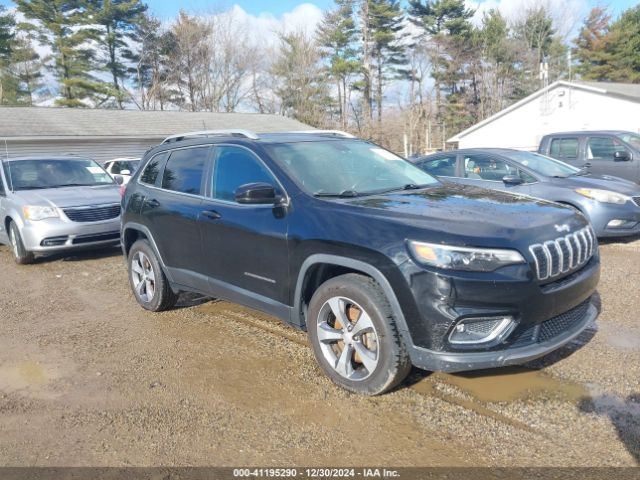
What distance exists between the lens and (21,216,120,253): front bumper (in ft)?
25.3

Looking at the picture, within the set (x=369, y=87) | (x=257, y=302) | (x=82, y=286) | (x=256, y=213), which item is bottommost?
(x=82, y=286)

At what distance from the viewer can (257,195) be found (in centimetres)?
374

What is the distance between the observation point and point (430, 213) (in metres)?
3.34

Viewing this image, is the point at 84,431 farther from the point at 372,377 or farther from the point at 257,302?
the point at 372,377

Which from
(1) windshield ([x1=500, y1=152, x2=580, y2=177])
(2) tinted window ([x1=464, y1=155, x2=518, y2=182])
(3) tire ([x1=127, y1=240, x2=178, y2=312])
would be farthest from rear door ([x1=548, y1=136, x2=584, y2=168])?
(3) tire ([x1=127, y1=240, x2=178, y2=312])

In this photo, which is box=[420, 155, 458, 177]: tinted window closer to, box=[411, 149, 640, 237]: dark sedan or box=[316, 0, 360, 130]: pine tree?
box=[411, 149, 640, 237]: dark sedan

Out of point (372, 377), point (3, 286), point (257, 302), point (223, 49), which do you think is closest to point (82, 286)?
point (3, 286)

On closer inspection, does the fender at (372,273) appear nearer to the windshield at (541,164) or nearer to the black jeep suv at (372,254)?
the black jeep suv at (372,254)

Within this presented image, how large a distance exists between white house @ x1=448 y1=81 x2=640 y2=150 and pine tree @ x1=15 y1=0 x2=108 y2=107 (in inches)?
1063

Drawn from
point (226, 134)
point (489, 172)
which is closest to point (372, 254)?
point (226, 134)

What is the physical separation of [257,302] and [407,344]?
142cm

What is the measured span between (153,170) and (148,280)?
3.79 ft

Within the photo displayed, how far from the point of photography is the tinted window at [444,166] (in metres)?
8.49

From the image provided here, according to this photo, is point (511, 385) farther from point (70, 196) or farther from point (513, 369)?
point (70, 196)
